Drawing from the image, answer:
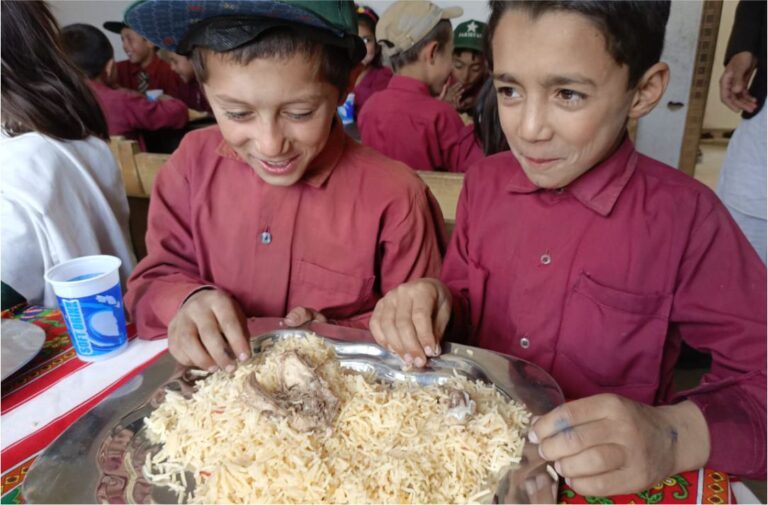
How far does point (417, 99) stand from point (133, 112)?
2.31 metres

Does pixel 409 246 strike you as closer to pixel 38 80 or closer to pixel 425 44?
pixel 38 80

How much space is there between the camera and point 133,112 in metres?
3.99

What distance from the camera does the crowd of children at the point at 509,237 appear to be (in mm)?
978

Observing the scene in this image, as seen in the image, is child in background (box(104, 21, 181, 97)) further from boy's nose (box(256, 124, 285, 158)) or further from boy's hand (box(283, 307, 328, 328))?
boy's hand (box(283, 307, 328, 328))

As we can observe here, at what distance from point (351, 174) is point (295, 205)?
0.18 metres

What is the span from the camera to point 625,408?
85cm

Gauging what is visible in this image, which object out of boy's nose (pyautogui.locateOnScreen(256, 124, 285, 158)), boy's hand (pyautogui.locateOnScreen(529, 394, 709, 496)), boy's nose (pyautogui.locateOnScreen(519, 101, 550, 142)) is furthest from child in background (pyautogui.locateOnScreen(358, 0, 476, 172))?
boy's hand (pyautogui.locateOnScreen(529, 394, 709, 496))

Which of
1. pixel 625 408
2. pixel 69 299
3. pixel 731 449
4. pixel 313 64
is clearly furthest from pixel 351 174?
pixel 731 449

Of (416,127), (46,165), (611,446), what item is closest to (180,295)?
(46,165)

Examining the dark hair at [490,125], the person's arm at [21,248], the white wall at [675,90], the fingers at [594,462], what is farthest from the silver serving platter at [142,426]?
the white wall at [675,90]

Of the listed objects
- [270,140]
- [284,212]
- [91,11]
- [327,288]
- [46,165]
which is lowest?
[327,288]

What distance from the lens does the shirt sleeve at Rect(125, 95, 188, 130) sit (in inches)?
156

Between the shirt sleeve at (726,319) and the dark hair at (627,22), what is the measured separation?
1.16 ft

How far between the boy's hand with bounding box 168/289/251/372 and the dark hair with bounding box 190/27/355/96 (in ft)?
1.80
